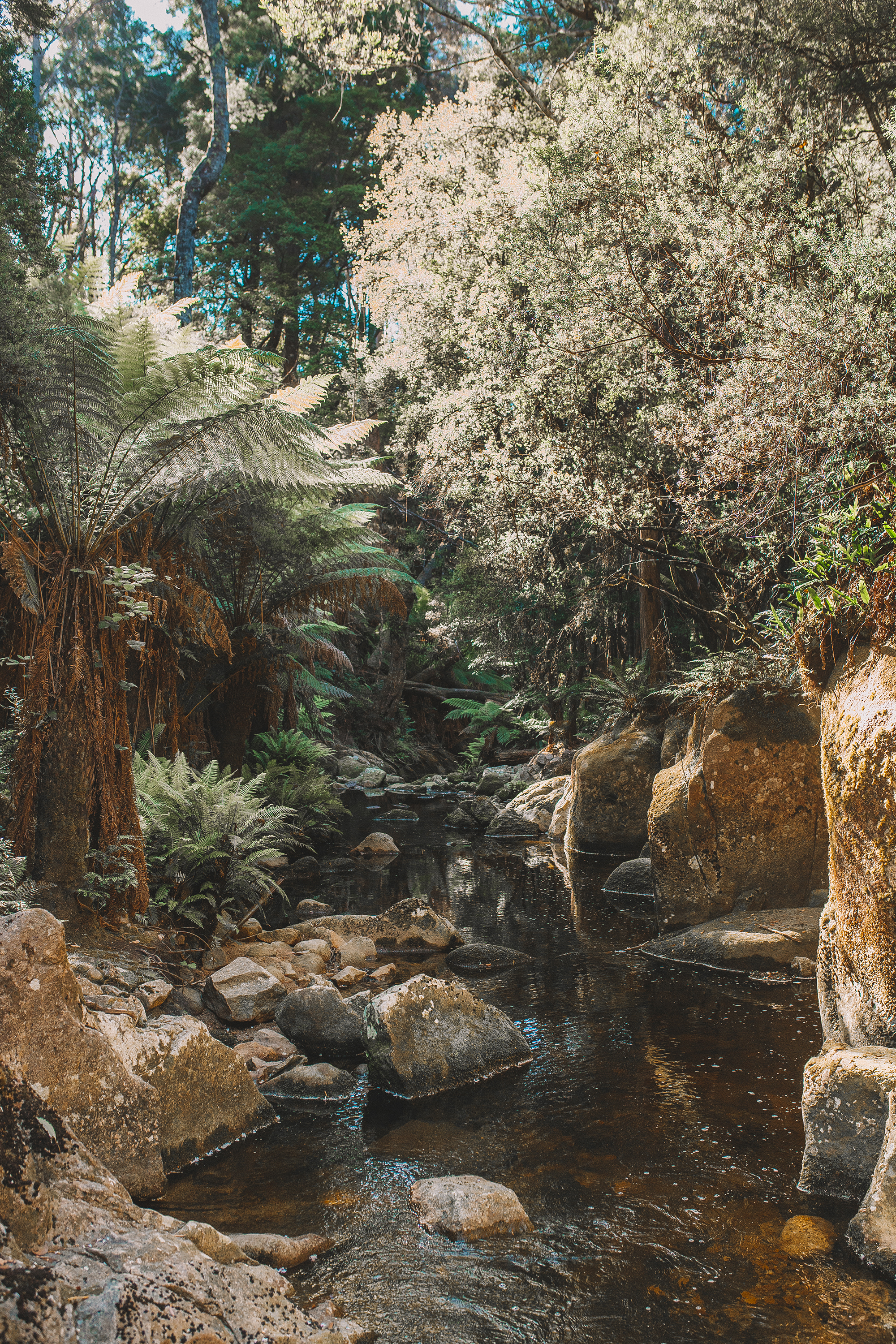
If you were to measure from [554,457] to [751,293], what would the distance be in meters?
2.51

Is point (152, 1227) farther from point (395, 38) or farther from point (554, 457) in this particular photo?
point (395, 38)

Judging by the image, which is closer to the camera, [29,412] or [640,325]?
[29,412]

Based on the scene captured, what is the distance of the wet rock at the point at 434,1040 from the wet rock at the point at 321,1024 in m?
0.24

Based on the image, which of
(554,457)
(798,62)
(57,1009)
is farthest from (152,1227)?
(798,62)

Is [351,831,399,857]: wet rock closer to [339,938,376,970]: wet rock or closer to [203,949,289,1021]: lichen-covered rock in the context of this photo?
[339,938,376,970]: wet rock

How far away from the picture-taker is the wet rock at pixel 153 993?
445 centimetres

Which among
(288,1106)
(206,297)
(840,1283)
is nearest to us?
(840,1283)

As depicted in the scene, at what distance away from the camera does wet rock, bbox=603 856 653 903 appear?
8438 mm

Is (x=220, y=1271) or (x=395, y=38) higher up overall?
(x=395, y=38)

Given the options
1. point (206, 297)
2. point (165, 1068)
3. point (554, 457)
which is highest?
point (206, 297)

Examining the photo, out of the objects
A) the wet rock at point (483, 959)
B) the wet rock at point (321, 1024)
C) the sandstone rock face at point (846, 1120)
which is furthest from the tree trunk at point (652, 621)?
the sandstone rock face at point (846, 1120)

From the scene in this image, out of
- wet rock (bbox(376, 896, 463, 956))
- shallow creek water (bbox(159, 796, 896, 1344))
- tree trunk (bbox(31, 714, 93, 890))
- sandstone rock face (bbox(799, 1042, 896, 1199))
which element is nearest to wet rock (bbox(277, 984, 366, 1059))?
shallow creek water (bbox(159, 796, 896, 1344))

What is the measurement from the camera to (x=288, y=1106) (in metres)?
4.09

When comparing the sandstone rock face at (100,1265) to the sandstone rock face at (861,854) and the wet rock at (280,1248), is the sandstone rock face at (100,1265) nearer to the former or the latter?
the wet rock at (280,1248)
